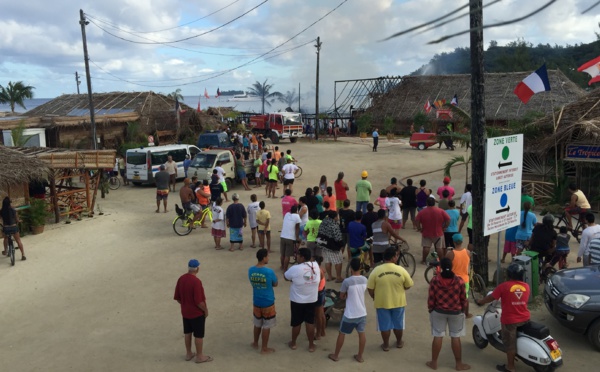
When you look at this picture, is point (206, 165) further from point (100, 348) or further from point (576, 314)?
point (576, 314)

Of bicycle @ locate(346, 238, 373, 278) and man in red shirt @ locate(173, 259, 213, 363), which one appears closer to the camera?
man in red shirt @ locate(173, 259, 213, 363)

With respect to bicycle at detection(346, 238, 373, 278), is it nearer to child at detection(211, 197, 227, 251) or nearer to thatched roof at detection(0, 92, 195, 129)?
child at detection(211, 197, 227, 251)

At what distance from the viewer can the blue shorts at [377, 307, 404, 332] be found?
6922 mm

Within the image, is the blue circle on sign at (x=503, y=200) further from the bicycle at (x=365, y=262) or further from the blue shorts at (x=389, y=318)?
the blue shorts at (x=389, y=318)

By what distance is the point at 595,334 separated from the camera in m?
7.05

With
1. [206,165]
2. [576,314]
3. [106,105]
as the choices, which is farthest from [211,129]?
[576,314]

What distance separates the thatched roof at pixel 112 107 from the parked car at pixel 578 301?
26.9m

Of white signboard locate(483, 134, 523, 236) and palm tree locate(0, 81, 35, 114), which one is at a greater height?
palm tree locate(0, 81, 35, 114)

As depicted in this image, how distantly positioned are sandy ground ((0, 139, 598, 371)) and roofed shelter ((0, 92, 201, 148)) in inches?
542

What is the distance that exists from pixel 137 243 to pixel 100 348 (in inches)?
255

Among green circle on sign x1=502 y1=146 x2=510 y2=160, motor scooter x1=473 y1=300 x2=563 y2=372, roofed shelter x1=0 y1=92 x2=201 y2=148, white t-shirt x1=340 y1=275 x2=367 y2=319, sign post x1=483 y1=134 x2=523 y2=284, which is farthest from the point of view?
roofed shelter x1=0 y1=92 x2=201 y2=148

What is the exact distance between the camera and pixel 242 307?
9102 millimetres

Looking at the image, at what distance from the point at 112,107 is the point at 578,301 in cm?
3454

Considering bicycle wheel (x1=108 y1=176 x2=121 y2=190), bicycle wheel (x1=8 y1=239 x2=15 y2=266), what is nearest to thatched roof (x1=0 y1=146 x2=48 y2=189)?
bicycle wheel (x1=8 y1=239 x2=15 y2=266)
